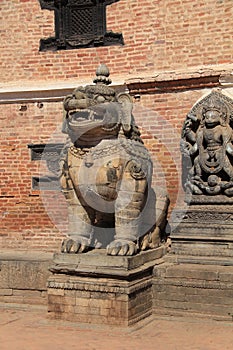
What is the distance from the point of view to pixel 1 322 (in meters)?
6.86

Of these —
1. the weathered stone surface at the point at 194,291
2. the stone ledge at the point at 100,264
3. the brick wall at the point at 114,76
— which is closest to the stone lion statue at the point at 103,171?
the stone ledge at the point at 100,264

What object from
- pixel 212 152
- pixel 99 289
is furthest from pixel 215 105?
pixel 99 289

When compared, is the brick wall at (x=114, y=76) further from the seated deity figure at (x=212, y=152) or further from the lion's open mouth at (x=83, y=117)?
the lion's open mouth at (x=83, y=117)

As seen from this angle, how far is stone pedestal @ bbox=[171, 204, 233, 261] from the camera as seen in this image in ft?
24.3

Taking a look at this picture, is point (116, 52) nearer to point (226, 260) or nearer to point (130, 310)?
point (226, 260)

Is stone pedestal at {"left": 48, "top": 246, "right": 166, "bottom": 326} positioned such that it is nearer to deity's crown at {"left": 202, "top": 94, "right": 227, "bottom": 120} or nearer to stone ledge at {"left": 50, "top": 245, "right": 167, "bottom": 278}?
stone ledge at {"left": 50, "top": 245, "right": 167, "bottom": 278}

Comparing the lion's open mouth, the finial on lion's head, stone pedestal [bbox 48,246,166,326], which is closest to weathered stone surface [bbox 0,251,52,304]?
stone pedestal [bbox 48,246,166,326]

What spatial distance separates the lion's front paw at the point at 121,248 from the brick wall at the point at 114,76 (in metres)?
2.04

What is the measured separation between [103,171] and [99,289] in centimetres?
140

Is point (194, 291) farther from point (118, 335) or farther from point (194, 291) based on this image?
point (118, 335)

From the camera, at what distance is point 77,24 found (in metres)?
9.49

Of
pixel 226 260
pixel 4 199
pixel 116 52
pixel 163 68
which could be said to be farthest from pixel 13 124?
pixel 226 260

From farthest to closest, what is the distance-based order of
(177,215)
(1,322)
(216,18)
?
1. (216,18)
2. (177,215)
3. (1,322)

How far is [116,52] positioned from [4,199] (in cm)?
308
